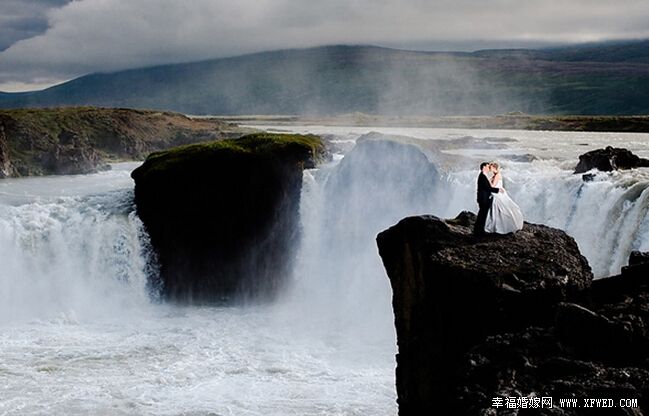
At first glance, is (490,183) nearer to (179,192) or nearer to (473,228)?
(473,228)

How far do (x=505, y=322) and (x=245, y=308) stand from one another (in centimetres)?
2440

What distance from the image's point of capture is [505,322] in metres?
14.5

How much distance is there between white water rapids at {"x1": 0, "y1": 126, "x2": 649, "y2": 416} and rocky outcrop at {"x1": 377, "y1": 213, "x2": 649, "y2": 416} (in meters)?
6.76

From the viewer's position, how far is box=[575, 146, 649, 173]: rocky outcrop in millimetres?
33737

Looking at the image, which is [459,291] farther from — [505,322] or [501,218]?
[501,218]

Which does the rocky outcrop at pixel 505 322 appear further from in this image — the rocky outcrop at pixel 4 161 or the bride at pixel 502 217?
the rocky outcrop at pixel 4 161

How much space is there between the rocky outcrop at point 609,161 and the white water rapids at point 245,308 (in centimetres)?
161

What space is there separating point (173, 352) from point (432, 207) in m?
15.8

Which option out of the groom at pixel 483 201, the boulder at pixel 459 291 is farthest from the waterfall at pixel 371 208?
the boulder at pixel 459 291

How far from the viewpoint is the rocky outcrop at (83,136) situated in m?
66.1

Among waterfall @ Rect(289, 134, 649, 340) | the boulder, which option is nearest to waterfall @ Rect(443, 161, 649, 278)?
waterfall @ Rect(289, 134, 649, 340)

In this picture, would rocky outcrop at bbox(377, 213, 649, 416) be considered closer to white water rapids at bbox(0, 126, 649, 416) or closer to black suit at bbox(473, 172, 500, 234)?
Answer: black suit at bbox(473, 172, 500, 234)

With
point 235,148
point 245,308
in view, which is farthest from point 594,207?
point 235,148

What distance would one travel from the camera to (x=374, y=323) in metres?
33.1
